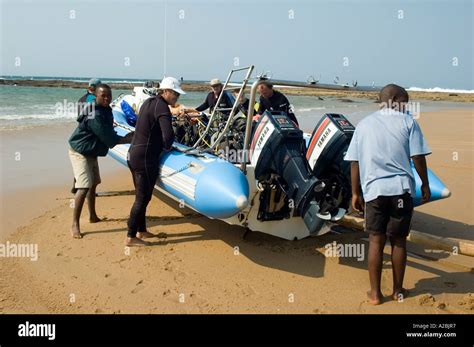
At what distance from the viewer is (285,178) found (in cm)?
420

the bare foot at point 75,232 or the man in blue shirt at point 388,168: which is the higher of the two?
the man in blue shirt at point 388,168

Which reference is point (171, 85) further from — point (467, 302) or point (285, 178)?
point (467, 302)

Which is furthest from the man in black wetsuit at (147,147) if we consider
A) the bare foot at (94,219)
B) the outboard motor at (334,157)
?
the outboard motor at (334,157)

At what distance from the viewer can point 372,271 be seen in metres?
3.52

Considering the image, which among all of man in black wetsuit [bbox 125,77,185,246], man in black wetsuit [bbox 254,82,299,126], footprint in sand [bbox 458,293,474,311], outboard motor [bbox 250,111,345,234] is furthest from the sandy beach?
man in black wetsuit [bbox 254,82,299,126]

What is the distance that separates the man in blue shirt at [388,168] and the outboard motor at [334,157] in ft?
3.14

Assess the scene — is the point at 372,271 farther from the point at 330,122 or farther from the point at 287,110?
the point at 287,110

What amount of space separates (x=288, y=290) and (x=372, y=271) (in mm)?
757

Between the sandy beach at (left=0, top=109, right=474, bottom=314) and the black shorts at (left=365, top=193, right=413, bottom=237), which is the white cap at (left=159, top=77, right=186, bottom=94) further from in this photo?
the black shorts at (left=365, top=193, right=413, bottom=237)

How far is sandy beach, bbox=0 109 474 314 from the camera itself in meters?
3.58

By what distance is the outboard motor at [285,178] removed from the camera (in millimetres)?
4059

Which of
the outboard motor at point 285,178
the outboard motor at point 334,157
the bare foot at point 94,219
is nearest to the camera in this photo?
the outboard motor at point 285,178

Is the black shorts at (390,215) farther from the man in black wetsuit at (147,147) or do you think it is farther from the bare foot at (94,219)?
the bare foot at (94,219)

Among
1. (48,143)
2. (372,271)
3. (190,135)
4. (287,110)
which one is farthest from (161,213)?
→ (48,143)
